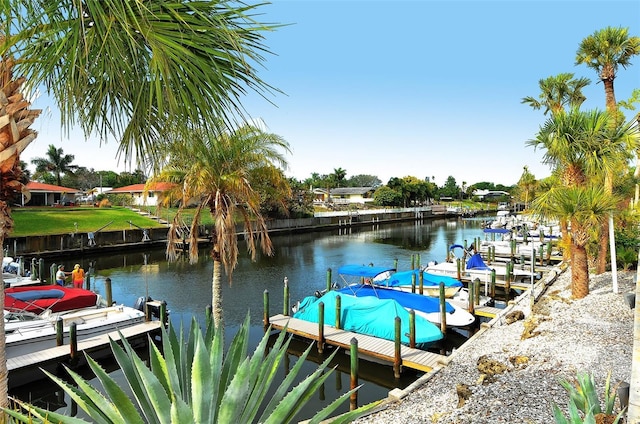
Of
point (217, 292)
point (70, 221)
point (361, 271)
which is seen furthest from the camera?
point (70, 221)

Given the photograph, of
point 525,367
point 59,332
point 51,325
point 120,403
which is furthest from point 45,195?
point 120,403

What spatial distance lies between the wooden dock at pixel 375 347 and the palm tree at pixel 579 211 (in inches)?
300

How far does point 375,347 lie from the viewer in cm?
1434

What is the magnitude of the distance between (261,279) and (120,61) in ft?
90.6

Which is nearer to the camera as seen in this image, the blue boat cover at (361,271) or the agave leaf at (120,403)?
the agave leaf at (120,403)

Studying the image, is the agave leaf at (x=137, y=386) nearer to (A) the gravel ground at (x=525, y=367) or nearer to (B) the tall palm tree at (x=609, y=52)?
(A) the gravel ground at (x=525, y=367)

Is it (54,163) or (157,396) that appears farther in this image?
(54,163)

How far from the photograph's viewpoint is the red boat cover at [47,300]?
→ 51.3 feet

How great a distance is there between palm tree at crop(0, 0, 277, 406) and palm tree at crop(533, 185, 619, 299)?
53.1 feet

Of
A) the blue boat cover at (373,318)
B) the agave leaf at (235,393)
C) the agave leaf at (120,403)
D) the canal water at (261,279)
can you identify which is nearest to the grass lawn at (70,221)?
the canal water at (261,279)

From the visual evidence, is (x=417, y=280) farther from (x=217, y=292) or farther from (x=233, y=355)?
(x=233, y=355)

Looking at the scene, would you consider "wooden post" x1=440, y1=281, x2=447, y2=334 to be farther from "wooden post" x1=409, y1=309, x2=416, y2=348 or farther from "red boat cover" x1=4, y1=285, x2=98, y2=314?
"red boat cover" x1=4, y1=285, x2=98, y2=314

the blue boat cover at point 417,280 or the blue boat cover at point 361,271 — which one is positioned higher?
the blue boat cover at point 361,271

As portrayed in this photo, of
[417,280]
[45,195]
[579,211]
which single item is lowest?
[417,280]
